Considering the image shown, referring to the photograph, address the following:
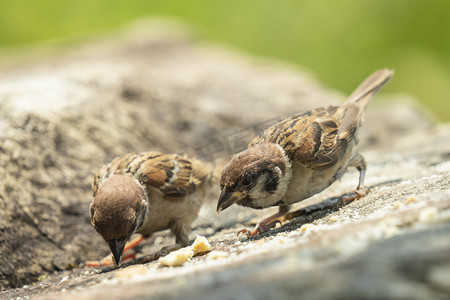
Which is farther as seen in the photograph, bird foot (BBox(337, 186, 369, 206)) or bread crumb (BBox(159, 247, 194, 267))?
bird foot (BBox(337, 186, 369, 206))

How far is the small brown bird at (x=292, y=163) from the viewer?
3.98m

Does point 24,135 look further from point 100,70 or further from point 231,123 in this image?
point 231,123

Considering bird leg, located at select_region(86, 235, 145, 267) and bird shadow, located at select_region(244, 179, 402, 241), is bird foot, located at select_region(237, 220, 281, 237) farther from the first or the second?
bird leg, located at select_region(86, 235, 145, 267)

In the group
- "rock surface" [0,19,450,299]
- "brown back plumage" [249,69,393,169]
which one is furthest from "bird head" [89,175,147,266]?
"brown back plumage" [249,69,393,169]

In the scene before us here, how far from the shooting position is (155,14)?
13250 mm

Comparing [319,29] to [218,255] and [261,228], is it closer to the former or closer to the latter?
[261,228]

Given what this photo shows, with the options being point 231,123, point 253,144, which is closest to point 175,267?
point 253,144

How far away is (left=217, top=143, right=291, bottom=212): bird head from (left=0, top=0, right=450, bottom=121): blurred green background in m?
7.13

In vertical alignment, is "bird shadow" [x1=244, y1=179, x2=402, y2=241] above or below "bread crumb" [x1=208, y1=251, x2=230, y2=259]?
below

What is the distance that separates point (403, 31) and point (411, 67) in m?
0.71

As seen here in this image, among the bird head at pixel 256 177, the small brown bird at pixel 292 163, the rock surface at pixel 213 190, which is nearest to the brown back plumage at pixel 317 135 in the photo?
the small brown bird at pixel 292 163

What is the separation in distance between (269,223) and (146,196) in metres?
0.98

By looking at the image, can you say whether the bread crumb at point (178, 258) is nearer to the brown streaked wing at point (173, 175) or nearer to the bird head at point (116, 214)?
the bird head at point (116, 214)

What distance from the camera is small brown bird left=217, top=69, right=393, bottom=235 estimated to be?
398cm
